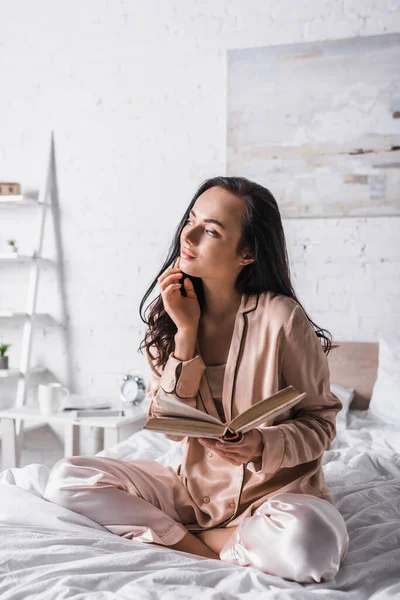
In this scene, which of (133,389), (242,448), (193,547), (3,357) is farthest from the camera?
(3,357)

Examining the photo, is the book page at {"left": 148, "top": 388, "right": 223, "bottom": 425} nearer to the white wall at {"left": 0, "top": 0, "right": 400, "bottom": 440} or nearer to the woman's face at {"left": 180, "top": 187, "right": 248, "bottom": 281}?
the woman's face at {"left": 180, "top": 187, "right": 248, "bottom": 281}

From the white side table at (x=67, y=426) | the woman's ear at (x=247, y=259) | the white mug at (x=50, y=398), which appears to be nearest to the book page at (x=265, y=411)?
the woman's ear at (x=247, y=259)

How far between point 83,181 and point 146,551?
2.25m

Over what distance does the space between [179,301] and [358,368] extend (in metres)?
1.41

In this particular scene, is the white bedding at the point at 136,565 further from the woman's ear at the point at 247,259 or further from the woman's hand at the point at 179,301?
the woman's ear at the point at 247,259

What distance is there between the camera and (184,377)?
142cm

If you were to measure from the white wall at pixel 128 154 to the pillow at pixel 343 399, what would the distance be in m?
0.25

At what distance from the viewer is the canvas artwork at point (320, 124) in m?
2.68

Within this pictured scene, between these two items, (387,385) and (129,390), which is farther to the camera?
(129,390)

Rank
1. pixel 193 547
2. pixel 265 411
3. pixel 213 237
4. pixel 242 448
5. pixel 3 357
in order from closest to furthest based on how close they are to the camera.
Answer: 1. pixel 265 411
2. pixel 242 448
3. pixel 193 547
4. pixel 213 237
5. pixel 3 357

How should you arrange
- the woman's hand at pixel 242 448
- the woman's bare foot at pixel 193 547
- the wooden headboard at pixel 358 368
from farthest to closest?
the wooden headboard at pixel 358 368
the woman's bare foot at pixel 193 547
the woman's hand at pixel 242 448

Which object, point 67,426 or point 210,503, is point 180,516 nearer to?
point 210,503

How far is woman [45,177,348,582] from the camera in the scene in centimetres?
123

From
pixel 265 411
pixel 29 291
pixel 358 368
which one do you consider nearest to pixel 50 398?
pixel 29 291
